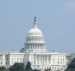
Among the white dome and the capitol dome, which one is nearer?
the capitol dome

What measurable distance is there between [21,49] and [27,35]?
6906 mm

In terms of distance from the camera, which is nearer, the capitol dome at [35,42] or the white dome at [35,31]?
the capitol dome at [35,42]

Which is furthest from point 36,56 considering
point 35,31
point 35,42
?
point 35,31

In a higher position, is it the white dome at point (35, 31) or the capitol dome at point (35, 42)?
the white dome at point (35, 31)

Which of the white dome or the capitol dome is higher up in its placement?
the white dome

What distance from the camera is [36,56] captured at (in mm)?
176000

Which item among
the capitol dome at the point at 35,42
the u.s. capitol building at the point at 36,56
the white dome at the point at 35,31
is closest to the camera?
the u.s. capitol building at the point at 36,56

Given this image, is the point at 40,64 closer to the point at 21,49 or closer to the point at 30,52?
the point at 30,52

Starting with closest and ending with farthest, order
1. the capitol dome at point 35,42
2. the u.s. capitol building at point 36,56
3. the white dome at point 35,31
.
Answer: the u.s. capitol building at point 36,56 → the capitol dome at point 35,42 → the white dome at point 35,31

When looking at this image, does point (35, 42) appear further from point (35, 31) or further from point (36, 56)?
point (36, 56)

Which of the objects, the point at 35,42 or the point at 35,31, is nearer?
the point at 35,42

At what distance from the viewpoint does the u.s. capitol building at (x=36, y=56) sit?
174875mm

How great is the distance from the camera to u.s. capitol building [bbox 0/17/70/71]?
175 meters

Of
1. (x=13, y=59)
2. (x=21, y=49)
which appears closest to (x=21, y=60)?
(x=13, y=59)
